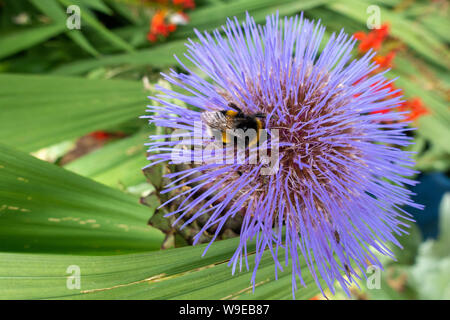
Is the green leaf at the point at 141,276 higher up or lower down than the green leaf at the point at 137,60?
lower down

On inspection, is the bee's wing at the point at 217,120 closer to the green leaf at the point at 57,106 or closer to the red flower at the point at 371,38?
the green leaf at the point at 57,106

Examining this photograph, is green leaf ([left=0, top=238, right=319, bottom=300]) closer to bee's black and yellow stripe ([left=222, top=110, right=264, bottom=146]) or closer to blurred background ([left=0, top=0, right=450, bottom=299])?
blurred background ([left=0, top=0, right=450, bottom=299])

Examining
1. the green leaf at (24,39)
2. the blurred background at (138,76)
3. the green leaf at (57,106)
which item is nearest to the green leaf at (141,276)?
the blurred background at (138,76)

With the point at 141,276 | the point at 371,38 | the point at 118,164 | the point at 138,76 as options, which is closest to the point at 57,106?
the point at 118,164

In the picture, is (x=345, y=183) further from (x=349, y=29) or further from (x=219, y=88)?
(x=349, y=29)

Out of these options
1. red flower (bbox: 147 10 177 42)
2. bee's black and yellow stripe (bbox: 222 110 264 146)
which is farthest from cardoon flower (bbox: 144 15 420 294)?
red flower (bbox: 147 10 177 42)

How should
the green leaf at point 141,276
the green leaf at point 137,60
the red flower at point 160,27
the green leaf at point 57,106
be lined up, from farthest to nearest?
the red flower at point 160,27 < the green leaf at point 137,60 < the green leaf at point 57,106 < the green leaf at point 141,276

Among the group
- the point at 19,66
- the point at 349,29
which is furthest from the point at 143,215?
the point at 349,29
